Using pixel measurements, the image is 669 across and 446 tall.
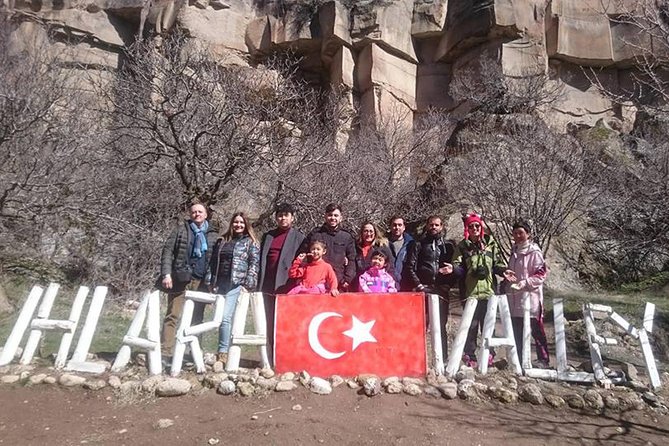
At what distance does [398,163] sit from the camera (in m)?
16.1

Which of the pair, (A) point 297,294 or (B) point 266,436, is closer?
(B) point 266,436

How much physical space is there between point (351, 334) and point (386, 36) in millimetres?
20345

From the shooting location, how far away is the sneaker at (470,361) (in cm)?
505

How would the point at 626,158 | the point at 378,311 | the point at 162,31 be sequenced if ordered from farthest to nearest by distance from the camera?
the point at 162,31
the point at 626,158
the point at 378,311

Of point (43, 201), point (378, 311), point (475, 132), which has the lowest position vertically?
point (378, 311)

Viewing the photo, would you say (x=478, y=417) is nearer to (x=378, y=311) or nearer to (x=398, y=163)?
(x=378, y=311)

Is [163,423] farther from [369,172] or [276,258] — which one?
[369,172]

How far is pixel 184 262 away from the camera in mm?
5238

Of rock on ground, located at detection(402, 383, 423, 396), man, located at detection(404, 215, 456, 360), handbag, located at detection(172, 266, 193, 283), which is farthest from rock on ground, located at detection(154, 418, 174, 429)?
man, located at detection(404, 215, 456, 360)

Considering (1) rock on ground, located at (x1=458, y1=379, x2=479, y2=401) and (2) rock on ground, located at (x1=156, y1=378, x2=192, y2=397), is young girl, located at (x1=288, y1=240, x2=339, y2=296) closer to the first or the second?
(2) rock on ground, located at (x1=156, y1=378, x2=192, y2=397)

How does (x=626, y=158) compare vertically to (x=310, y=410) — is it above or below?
above

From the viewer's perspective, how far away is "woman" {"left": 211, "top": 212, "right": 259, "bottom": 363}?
16.4 feet

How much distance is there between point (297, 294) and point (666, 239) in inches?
393

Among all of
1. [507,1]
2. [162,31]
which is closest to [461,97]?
[507,1]
